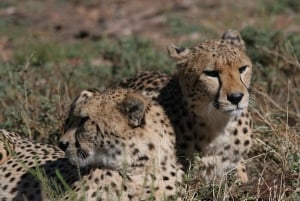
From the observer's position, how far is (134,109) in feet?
14.7

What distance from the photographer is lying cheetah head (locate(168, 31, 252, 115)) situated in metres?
4.71

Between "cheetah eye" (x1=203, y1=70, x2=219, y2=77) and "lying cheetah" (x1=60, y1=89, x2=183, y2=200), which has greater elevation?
"cheetah eye" (x1=203, y1=70, x2=219, y2=77)

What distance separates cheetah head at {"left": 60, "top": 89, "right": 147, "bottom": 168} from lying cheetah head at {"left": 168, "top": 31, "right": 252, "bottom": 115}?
40 centimetres

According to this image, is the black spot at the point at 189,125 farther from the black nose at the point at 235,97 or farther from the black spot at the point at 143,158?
the black spot at the point at 143,158

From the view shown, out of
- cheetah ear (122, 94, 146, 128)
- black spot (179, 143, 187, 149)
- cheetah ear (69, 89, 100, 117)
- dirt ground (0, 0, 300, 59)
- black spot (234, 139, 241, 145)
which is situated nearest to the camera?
cheetah ear (122, 94, 146, 128)

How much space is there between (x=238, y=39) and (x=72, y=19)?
5.44 m

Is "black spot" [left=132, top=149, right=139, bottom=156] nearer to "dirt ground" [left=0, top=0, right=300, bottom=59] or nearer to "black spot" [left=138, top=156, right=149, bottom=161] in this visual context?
"black spot" [left=138, top=156, right=149, bottom=161]

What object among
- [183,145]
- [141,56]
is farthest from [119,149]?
[141,56]

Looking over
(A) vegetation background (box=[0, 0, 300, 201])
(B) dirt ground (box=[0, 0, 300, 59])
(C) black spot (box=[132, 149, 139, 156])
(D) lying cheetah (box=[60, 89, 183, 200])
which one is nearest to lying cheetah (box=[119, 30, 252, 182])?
(A) vegetation background (box=[0, 0, 300, 201])

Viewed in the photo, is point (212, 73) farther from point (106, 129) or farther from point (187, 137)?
point (106, 129)

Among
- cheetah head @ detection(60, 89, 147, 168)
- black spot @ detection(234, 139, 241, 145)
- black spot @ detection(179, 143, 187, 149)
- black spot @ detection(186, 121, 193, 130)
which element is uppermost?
cheetah head @ detection(60, 89, 147, 168)

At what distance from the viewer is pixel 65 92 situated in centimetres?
623

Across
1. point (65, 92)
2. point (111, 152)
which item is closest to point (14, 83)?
point (65, 92)

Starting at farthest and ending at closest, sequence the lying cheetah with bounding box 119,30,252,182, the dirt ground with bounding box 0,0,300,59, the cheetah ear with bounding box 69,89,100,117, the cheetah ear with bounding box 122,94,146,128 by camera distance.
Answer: the dirt ground with bounding box 0,0,300,59
the lying cheetah with bounding box 119,30,252,182
the cheetah ear with bounding box 69,89,100,117
the cheetah ear with bounding box 122,94,146,128
